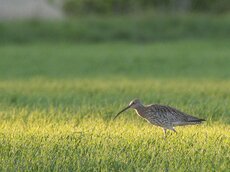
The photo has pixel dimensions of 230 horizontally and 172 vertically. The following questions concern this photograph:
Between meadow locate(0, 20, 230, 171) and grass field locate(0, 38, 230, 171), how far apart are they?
1cm

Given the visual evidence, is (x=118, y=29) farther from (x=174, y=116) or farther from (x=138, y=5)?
(x=174, y=116)

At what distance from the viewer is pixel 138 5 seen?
68312 mm

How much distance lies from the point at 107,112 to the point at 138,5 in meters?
54.3

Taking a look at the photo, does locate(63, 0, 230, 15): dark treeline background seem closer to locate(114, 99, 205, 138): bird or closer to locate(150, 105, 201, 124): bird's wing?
locate(114, 99, 205, 138): bird

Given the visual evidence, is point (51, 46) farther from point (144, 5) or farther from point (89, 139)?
point (89, 139)

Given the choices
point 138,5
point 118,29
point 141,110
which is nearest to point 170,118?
point 141,110

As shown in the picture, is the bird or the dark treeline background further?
the dark treeline background

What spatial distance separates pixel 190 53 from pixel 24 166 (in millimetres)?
28698

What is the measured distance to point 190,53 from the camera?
3772 cm

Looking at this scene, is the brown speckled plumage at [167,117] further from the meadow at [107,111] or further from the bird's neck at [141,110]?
the meadow at [107,111]

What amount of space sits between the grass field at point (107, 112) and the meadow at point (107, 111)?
0.04 feet

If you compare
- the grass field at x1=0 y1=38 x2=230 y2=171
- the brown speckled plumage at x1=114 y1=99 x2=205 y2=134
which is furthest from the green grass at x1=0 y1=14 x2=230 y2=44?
the brown speckled plumage at x1=114 y1=99 x2=205 y2=134

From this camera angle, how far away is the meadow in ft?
31.9

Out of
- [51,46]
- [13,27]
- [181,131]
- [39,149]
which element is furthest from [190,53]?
[39,149]
